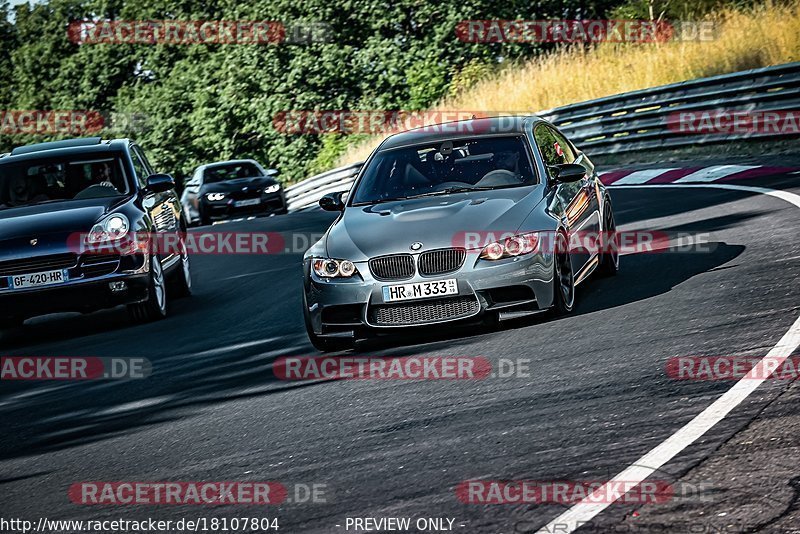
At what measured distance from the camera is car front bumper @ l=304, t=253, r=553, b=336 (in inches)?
344

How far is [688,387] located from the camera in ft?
21.3

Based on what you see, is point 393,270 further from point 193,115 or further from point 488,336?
point 193,115

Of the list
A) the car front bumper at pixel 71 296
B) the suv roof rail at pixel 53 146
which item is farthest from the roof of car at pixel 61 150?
the car front bumper at pixel 71 296

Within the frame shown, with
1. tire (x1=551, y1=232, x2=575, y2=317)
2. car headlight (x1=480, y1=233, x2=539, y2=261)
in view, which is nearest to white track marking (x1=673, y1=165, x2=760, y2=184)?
tire (x1=551, y1=232, x2=575, y2=317)

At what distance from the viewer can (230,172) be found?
102 ft

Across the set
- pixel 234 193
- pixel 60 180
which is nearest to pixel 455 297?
pixel 60 180

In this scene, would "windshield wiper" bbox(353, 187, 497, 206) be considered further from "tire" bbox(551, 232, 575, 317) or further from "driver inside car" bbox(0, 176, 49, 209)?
"driver inside car" bbox(0, 176, 49, 209)

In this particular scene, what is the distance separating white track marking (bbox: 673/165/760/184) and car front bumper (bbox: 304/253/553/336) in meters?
9.28

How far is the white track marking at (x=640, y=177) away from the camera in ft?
65.0

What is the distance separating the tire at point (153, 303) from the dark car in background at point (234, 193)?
17045mm

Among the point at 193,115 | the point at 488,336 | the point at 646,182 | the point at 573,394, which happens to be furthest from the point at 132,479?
the point at 193,115

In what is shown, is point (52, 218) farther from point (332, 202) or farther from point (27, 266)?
point (332, 202)

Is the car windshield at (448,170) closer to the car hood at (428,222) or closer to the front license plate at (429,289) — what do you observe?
the car hood at (428,222)

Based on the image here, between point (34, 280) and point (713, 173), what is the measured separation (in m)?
10.1
